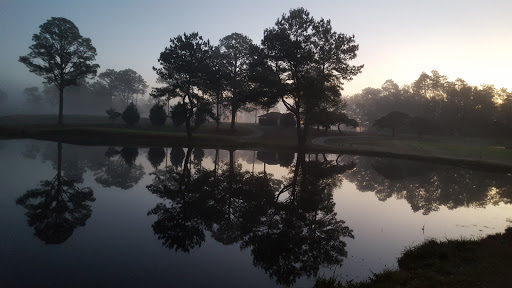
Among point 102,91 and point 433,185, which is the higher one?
point 102,91

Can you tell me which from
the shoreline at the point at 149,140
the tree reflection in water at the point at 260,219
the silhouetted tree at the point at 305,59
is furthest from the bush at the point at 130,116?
the tree reflection in water at the point at 260,219

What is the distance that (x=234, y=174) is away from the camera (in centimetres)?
2112

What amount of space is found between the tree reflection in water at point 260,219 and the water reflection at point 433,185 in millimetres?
4648

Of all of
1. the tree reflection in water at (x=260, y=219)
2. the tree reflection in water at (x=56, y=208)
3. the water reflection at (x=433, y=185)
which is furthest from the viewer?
the water reflection at (x=433, y=185)

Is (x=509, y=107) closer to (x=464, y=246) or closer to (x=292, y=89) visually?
(x=292, y=89)

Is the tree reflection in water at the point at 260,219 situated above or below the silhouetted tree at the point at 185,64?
below

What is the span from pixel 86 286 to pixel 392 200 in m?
16.2

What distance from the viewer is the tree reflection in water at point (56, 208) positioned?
9.15 m

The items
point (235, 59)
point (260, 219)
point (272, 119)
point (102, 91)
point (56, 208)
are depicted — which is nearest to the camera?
point (56, 208)

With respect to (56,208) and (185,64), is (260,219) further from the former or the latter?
(185,64)

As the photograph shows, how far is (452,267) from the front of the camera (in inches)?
299

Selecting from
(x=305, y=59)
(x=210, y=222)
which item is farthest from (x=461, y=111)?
(x=210, y=222)

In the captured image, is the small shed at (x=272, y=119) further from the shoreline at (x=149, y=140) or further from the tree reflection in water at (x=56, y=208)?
the tree reflection in water at (x=56, y=208)

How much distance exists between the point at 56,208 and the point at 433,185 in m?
→ 24.2
